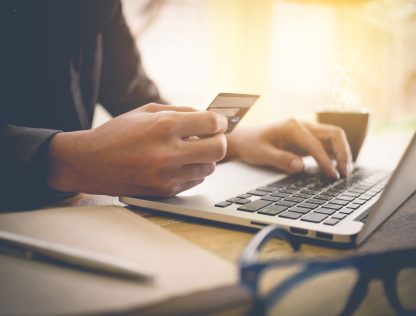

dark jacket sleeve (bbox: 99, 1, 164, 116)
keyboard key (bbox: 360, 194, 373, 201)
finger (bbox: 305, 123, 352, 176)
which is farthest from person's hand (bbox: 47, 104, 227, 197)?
dark jacket sleeve (bbox: 99, 1, 164, 116)

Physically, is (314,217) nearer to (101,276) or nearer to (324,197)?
(324,197)

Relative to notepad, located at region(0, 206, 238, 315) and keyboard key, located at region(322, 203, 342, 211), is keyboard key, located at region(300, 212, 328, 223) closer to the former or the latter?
keyboard key, located at region(322, 203, 342, 211)

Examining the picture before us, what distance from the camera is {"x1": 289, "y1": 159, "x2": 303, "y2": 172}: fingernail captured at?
771mm

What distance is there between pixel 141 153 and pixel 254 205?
0.16 m

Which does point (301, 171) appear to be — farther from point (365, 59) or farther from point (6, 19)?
point (365, 59)

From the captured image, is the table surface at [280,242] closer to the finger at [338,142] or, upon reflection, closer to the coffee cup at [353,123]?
the finger at [338,142]

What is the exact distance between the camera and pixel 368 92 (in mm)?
3002

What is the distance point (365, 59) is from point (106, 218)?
123 inches

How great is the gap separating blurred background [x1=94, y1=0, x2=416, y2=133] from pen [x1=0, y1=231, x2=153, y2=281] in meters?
2.43

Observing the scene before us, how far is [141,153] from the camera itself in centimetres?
51

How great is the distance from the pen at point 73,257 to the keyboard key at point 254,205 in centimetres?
20

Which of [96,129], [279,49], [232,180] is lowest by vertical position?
[232,180]

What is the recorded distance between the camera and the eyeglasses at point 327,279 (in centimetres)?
23

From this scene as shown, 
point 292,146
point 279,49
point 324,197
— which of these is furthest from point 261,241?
point 279,49
